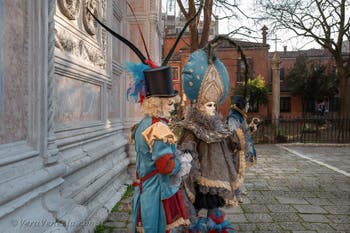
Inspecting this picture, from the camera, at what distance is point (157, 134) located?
87.7 inches

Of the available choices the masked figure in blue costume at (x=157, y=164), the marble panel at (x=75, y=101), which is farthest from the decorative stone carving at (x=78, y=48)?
the masked figure in blue costume at (x=157, y=164)

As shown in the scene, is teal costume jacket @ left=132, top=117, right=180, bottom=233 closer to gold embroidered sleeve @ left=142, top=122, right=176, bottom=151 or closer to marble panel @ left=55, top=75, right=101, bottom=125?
gold embroidered sleeve @ left=142, top=122, right=176, bottom=151

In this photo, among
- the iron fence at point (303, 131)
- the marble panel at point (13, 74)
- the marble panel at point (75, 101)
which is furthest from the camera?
the iron fence at point (303, 131)

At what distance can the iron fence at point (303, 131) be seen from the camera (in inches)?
529

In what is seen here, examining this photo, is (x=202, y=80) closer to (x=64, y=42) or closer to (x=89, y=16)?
(x=64, y=42)

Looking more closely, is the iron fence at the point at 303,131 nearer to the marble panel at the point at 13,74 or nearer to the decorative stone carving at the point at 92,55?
the decorative stone carving at the point at 92,55

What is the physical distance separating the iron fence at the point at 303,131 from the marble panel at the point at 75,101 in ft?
33.2

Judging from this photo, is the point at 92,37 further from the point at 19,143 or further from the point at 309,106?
the point at 309,106

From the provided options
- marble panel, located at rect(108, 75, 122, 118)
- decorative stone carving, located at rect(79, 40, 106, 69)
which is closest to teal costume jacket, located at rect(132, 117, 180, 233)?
decorative stone carving, located at rect(79, 40, 106, 69)

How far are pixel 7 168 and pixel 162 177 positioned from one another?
112 centimetres

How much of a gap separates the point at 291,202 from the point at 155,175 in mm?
3347

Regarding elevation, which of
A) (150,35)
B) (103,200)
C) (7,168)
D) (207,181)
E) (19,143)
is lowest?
(103,200)

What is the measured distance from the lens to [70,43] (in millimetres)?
3279

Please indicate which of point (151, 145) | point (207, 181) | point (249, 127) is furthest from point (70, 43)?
point (249, 127)
